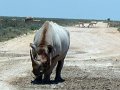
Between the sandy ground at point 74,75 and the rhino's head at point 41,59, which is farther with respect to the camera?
the sandy ground at point 74,75

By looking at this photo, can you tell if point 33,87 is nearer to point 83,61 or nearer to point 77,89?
point 77,89

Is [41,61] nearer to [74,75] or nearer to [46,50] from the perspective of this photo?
[46,50]

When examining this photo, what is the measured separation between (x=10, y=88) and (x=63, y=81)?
2.90 meters

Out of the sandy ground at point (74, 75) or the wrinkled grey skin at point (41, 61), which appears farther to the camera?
the sandy ground at point (74, 75)

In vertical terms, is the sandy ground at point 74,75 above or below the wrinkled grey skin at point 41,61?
below

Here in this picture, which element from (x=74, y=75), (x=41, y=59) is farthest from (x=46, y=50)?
(x=74, y=75)

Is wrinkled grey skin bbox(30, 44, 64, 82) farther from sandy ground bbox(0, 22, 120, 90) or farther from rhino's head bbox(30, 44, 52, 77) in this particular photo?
sandy ground bbox(0, 22, 120, 90)

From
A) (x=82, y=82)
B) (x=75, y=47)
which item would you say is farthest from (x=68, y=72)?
(x=75, y=47)

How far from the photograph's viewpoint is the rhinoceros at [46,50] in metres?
17.8

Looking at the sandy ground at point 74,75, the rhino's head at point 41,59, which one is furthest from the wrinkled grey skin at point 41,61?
the sandy ground at point 74,75

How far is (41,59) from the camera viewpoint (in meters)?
17.8

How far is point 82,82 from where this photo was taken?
19.6 metres

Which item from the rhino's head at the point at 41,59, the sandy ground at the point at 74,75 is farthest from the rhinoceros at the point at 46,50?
the sandy ground at the point at 74,75

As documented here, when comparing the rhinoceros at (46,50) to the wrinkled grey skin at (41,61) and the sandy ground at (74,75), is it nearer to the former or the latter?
the wrinkled grey skin at (41,61)
